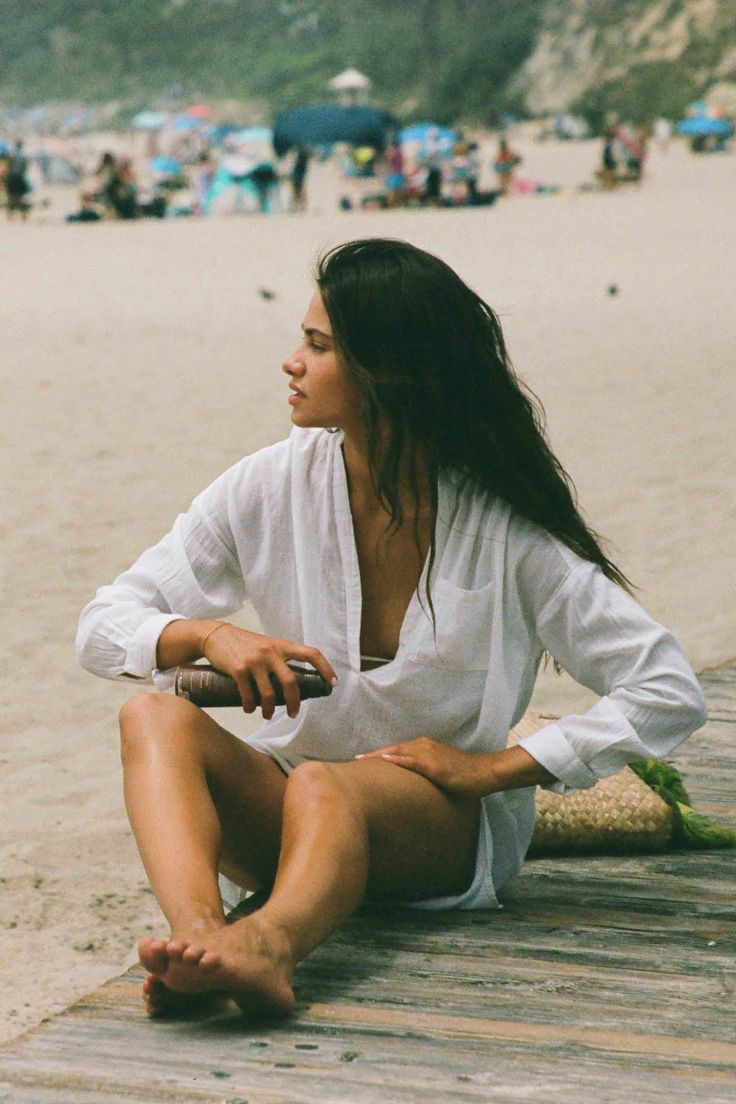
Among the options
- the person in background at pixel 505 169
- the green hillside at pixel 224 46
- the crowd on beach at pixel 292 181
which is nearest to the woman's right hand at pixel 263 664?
the crowd on beach at pixel 292 181

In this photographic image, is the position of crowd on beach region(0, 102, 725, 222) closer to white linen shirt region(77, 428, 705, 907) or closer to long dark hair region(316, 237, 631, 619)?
white linen shirt region(77, 428, 705, 907)

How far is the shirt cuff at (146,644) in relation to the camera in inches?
103

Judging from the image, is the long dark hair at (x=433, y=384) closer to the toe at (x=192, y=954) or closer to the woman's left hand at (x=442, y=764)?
the woman's left hand at (x=442, y=764)

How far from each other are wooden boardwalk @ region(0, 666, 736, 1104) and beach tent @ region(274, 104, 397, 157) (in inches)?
1398

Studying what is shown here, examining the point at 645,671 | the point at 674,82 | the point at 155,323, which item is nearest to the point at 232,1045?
the point at 645,671

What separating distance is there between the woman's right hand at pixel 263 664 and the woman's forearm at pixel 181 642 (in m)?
0.06

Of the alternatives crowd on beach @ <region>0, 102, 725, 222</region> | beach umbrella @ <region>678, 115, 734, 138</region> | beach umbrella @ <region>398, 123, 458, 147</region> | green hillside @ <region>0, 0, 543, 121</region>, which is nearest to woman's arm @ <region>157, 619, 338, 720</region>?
crowd on beach @ <region>0, 102, 725, 222</region>

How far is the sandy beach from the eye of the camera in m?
4.43

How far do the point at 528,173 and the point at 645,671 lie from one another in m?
37.3

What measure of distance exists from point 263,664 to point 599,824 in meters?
0.96

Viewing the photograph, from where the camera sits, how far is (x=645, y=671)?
8.39ft

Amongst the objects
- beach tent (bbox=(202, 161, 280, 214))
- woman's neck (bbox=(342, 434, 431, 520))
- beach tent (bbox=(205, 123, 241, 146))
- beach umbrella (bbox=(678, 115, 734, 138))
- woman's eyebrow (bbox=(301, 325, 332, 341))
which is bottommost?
woman's neck (bbox=(342, 434, 431, 520))

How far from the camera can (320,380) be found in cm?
256

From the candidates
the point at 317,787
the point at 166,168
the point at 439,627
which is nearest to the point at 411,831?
the point at 317,787
